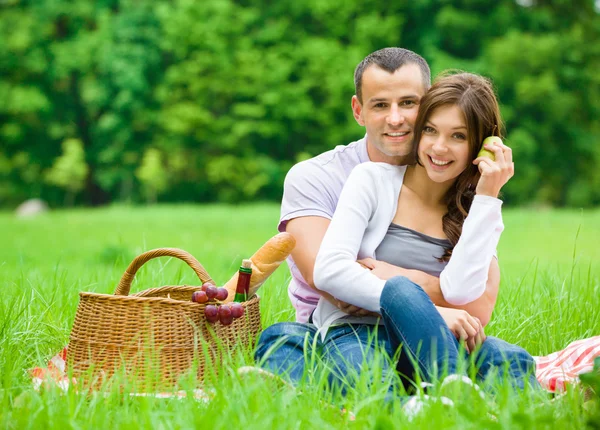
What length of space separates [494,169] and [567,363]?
980 mm

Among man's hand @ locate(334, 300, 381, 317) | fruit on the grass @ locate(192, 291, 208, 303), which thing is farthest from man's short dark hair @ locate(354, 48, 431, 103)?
fruit on the grass @ locate(192, 291, 208, 303)

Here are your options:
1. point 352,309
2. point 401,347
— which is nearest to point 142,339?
point 352,309

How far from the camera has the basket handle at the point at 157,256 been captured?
2.75m

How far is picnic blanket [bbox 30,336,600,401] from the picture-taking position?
2632 mm

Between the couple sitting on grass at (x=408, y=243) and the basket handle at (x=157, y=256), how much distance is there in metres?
0.37

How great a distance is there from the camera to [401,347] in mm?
2518

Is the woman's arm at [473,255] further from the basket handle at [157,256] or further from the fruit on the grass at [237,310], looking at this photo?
the basket handle at [157,256]

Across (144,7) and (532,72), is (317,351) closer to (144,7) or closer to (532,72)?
(532,72)

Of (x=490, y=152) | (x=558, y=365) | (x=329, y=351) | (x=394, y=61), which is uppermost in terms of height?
(x=394, y=61)

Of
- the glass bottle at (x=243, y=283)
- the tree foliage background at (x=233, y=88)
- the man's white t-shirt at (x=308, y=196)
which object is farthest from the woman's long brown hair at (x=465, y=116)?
the tree foliage background at (x=233, y=88)

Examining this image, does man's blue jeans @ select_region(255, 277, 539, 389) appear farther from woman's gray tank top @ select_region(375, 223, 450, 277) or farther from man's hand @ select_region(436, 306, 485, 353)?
woman's gray tank top @ select_region(375, 223, 450, 277)

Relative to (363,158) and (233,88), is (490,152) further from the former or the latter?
(233,88)

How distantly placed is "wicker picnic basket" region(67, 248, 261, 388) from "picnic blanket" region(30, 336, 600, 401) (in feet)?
0.33

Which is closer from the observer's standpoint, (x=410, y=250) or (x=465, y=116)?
(x=465, y=116)
